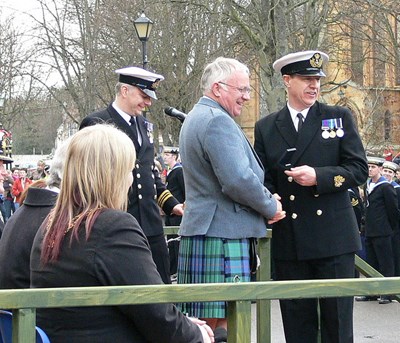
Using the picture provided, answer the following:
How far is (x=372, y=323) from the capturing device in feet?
32.0

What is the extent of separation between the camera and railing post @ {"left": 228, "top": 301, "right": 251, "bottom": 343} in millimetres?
3479

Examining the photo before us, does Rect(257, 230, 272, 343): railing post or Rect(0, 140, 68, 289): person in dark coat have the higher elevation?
Rect(0, 140, 68, 289): person in dark coat

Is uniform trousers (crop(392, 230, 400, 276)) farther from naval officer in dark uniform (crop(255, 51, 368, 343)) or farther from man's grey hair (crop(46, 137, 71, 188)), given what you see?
man's grey hair (crop(46, 137, 71, 188))

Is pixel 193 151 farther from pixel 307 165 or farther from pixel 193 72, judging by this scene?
pixel 193 72

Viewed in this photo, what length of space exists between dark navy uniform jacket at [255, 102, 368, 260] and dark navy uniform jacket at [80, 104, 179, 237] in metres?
1.10

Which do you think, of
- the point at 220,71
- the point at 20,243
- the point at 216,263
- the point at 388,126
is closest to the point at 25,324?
the point at 20,243

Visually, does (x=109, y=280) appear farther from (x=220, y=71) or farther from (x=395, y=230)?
Answer: (x=395, y=230)

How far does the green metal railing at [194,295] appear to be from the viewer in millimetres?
3193

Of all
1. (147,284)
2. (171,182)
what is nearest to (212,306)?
(147,284)

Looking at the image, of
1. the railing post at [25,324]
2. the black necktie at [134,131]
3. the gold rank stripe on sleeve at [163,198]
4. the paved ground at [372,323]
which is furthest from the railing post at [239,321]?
the paved ground at [372,323]

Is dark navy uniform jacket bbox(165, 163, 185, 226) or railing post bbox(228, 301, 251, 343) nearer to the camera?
railing post bbox(228, 301, 251, 343)

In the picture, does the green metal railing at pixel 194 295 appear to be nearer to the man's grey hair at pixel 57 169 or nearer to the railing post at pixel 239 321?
the railing post at pixel 239 321

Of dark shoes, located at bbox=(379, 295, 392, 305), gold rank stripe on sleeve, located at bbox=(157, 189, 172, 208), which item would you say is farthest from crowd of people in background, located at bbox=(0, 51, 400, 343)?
dark shoes, located at bbox=(379, 295, 392, 305)

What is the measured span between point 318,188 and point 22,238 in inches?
75.2
